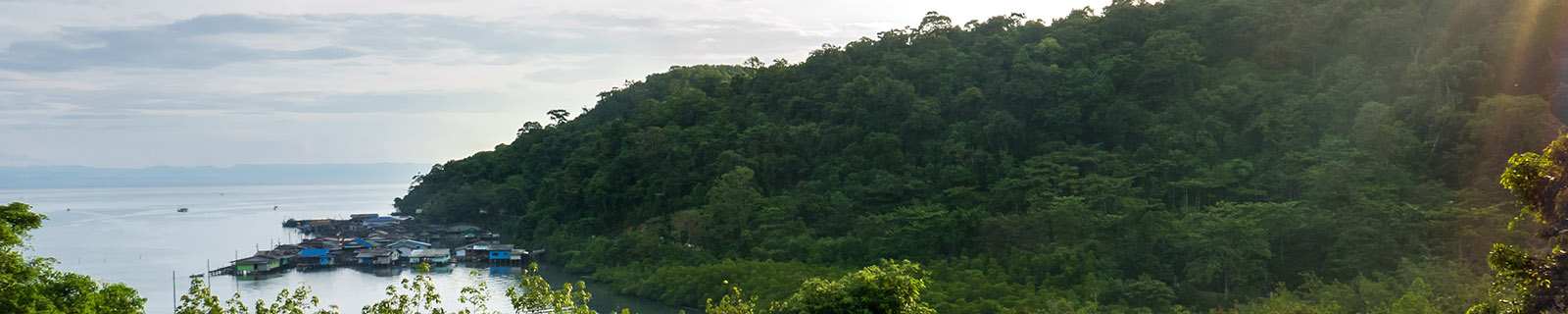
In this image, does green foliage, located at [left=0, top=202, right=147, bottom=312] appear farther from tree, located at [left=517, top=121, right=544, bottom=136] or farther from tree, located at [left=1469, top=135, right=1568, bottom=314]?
tree, located at [left=517, top=121, right=544, bottom=136]

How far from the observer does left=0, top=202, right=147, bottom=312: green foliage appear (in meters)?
9.81

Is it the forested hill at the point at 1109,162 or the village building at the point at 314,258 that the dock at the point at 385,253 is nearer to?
the village building at the point at 314,258

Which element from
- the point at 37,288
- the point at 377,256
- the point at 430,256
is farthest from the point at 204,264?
the point at 37,288

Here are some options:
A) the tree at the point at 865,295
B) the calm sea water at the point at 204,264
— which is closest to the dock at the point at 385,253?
the calm sea water at the point at 204,264

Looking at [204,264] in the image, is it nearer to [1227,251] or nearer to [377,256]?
[377,256]

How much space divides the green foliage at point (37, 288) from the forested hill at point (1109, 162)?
14087 millimetres

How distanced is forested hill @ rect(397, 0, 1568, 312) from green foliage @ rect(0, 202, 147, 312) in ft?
46.2

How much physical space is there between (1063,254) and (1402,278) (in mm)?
6235

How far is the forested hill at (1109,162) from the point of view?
21594mm

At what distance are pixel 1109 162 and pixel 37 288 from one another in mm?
23638

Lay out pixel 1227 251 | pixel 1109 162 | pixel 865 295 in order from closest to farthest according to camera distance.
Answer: pixel 865 295 → pixel 1227 251 → pixel 1109 162

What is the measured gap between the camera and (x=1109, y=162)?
27.8m

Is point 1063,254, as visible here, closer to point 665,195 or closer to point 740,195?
point 740,195

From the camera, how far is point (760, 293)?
963 inches
